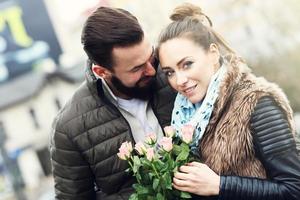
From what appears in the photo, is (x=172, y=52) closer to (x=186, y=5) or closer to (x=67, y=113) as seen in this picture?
(x=186, y=5)

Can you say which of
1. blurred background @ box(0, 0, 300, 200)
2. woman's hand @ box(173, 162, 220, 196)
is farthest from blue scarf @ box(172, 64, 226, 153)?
blurred background @ box(0, 0, 300, 200)

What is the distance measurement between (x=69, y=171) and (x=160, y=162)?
1.55 feet

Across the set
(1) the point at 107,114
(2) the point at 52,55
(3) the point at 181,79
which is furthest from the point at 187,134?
(2) the point at 52,55

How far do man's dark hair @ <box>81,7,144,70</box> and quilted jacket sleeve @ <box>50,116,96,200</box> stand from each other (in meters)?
0.32

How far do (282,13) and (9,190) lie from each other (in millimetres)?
2439

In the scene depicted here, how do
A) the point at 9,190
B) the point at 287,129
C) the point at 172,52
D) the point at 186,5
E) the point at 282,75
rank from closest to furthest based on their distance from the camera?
the point at 287,129 < the point at 172,52 < the point at 186,5 < the point at 282,75 < the point at 9,190

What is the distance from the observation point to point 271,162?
50.2 inches

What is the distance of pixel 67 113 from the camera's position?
1.67 metres

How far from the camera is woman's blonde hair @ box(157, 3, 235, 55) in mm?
1434

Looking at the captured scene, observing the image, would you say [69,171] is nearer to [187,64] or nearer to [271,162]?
[187,64]

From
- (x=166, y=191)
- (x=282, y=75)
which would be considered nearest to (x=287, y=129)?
(x=166, y=191)

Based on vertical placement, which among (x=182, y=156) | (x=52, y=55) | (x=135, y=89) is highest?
(x=52, y=55)

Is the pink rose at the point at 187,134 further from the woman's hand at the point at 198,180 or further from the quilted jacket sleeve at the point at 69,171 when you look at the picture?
the quilted jacket sleeve at the point at 69,171

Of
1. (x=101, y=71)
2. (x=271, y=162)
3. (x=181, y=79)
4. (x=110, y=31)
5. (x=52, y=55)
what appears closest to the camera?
(x=271, y=162)
